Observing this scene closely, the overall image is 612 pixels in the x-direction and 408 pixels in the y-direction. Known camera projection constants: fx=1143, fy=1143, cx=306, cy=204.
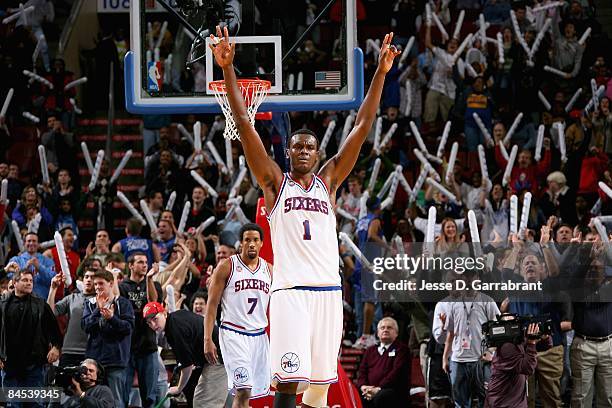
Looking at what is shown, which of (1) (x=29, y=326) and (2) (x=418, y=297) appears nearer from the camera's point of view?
(1) (x=29, y=326)

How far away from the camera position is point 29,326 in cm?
1185

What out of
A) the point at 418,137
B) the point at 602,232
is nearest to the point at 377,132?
the point at 418,137

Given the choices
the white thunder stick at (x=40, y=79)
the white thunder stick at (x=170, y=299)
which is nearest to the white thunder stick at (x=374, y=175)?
the white thunder stick at (x=170, y=299)

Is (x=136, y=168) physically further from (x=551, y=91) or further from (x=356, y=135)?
(x=356, y=135)

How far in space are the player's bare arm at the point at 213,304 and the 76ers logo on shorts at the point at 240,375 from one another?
0.67ft

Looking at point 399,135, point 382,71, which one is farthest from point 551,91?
point 382,71

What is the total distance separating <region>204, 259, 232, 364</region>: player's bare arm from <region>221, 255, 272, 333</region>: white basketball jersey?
6cm

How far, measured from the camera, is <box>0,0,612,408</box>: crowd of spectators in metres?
11.9

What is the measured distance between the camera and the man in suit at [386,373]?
11.9m

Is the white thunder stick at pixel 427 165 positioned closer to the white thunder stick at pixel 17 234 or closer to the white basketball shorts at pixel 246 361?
the white thunder stick at pixel 17 234

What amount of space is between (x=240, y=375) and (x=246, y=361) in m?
0.14

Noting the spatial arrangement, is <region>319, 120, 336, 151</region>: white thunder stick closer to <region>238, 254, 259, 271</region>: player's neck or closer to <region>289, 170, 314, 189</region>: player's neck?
<region>238, 254, 259, 271</region>: player's neck

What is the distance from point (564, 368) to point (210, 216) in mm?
5404

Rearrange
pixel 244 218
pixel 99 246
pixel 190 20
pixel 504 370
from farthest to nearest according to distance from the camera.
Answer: pixel 244 218
pixel 99 246
pixel 504 370
pixel 190 20
